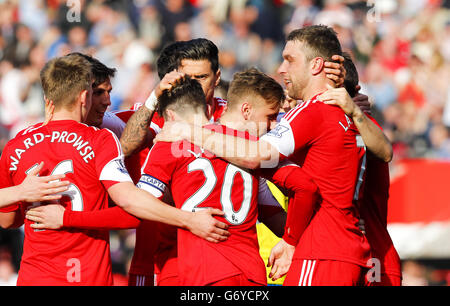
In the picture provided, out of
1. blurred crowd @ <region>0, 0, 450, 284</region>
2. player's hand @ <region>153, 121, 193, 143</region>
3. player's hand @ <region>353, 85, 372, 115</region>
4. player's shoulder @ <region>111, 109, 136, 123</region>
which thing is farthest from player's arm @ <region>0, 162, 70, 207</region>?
blurred crowd @ <region>0, 0, 450, 284</region>

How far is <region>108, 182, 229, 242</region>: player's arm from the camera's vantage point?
3717 millimetres

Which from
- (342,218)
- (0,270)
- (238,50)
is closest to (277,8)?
(238,50)

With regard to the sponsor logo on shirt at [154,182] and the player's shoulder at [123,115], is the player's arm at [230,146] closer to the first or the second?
the sponsor logo on shirt at [154,182]

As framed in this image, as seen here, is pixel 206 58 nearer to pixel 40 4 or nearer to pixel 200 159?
pixel 200 159

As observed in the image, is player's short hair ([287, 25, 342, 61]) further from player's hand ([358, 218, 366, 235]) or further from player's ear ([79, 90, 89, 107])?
player's ear ([79, 90, 89, 107])

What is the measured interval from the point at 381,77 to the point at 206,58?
19.3ft

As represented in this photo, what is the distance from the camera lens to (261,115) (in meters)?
4.21

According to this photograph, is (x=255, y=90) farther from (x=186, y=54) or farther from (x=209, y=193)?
(x=186, y=54)

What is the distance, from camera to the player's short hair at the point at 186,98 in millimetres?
4000

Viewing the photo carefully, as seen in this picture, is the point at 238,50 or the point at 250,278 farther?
the point at 238,50

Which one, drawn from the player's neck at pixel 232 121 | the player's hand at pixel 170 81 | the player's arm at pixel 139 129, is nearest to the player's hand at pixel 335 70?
the player's neck at pixel 232 121

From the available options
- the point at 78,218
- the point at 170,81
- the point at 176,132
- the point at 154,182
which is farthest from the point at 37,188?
the point at 170,81
